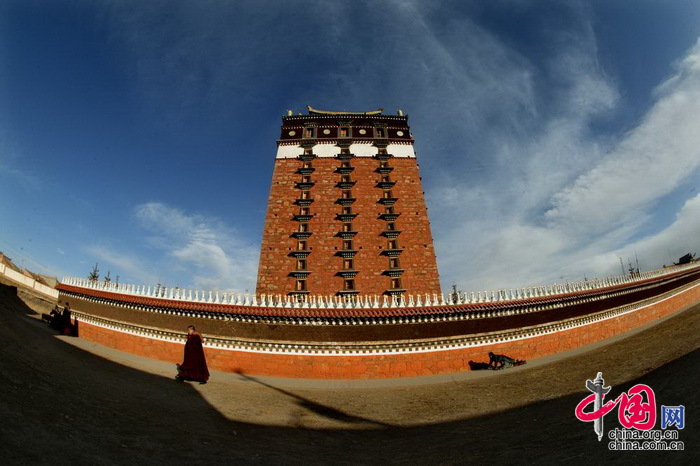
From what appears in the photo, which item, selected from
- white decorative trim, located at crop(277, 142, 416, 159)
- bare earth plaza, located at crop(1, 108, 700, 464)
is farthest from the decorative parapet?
white decorative trim, located at crop(277, 142, 416, 159)

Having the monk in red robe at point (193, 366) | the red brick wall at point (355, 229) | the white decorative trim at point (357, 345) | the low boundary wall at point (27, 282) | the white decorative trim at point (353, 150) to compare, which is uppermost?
the white decorative trim at point (353, 150)

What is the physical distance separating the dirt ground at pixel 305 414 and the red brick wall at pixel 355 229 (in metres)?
12.2

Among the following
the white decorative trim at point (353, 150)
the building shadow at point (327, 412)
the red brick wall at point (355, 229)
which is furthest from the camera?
the white decorative trim at point (353, 150)

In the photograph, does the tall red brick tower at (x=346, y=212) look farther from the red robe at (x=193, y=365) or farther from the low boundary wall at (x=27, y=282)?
the low boundary wall at (x=27, y=282)

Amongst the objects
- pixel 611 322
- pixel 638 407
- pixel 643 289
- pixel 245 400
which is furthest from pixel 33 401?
pixel 643 289

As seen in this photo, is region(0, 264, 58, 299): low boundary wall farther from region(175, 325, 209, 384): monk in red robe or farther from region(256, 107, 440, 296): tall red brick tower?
region(175, 325, 209, 384): monk in red robe

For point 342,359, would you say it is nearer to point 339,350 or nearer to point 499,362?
point 339,350

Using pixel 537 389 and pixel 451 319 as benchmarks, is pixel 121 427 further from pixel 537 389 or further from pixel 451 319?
pixel 451 319

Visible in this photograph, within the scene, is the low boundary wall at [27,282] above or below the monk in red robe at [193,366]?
above

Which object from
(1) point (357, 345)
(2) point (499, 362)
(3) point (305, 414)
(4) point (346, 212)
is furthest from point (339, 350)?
(4) point (346, 212)

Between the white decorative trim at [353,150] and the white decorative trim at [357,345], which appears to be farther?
the white decorative trim at [353,150]

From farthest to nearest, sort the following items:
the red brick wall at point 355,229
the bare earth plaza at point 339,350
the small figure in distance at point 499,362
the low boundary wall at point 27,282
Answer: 1. the red brick wall at point 355,229
2. the low boundary wall at point 27,282
3. the small figure in distance at point 499,362
4. the bare earth plaza at point 339,350

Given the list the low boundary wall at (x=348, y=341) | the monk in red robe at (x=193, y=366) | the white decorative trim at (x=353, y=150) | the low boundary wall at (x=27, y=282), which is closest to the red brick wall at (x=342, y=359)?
the low boundary wall at (x=348, y=341)

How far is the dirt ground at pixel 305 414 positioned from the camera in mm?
4348
